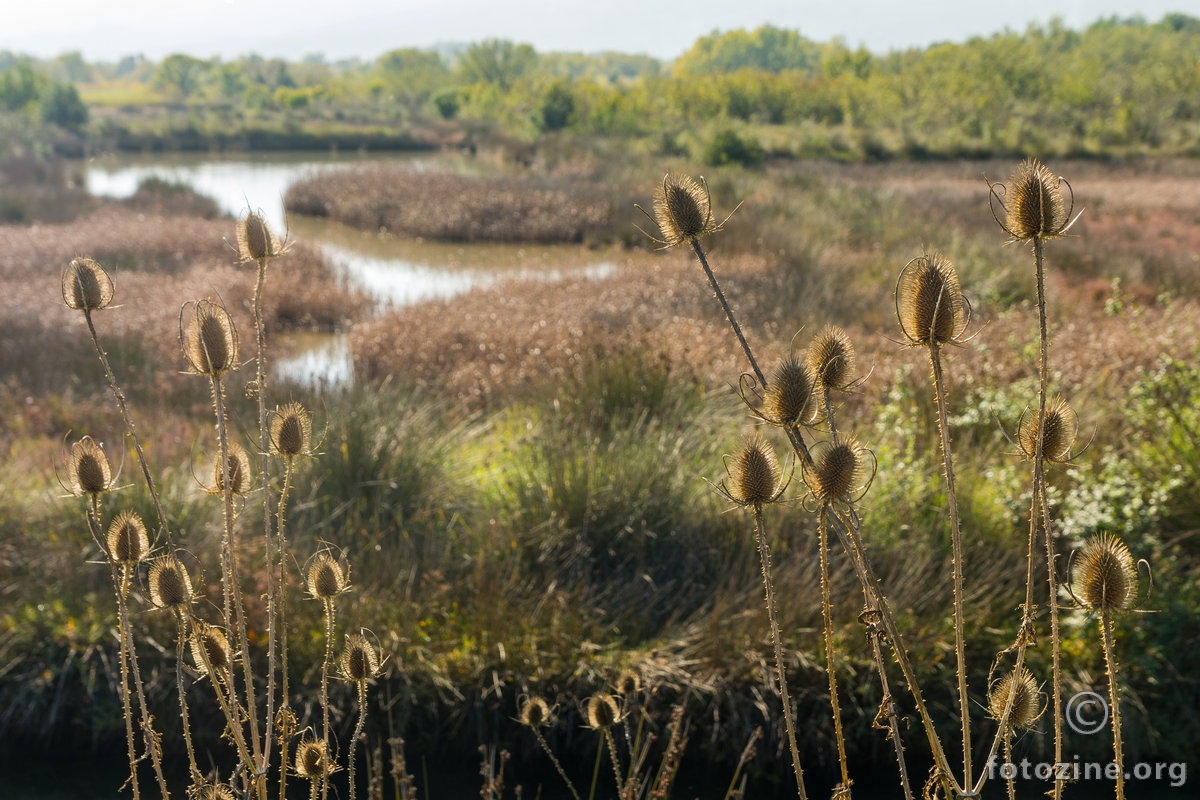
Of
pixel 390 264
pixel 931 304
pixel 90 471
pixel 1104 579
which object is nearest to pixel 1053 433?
pixel 1104 579

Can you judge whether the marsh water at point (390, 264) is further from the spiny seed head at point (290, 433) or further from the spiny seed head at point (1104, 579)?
the spiny seed head at point (1104, 579)

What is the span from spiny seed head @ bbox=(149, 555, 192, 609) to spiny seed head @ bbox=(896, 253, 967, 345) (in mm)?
1004

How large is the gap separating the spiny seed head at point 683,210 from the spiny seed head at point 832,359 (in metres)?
0.18

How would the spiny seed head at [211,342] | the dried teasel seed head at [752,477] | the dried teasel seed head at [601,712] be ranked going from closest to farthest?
the dried teasel seed head at [752,477] < the spiny seed head at [211,342] < the dried teasel seed head at [601,712]

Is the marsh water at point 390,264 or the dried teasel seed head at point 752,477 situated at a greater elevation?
the dried teasel seed head at point 752,477

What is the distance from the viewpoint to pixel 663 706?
14.2 ft

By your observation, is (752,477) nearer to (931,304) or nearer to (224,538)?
(931,304)

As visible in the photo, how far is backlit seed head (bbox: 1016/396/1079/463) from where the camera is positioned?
123 cm

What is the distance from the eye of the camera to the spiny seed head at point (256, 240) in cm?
144

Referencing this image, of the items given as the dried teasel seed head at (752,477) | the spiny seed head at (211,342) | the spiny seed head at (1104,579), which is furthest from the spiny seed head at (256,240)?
the spiny seed head at (1104,579)

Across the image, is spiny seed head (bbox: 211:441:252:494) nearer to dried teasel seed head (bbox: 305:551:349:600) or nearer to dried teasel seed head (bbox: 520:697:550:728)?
dried teasel seed head (bbox: 305:551:349:600)

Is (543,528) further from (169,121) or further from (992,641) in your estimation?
(169,121)

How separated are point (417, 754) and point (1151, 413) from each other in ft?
12.6

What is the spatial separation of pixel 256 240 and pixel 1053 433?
1063mm
